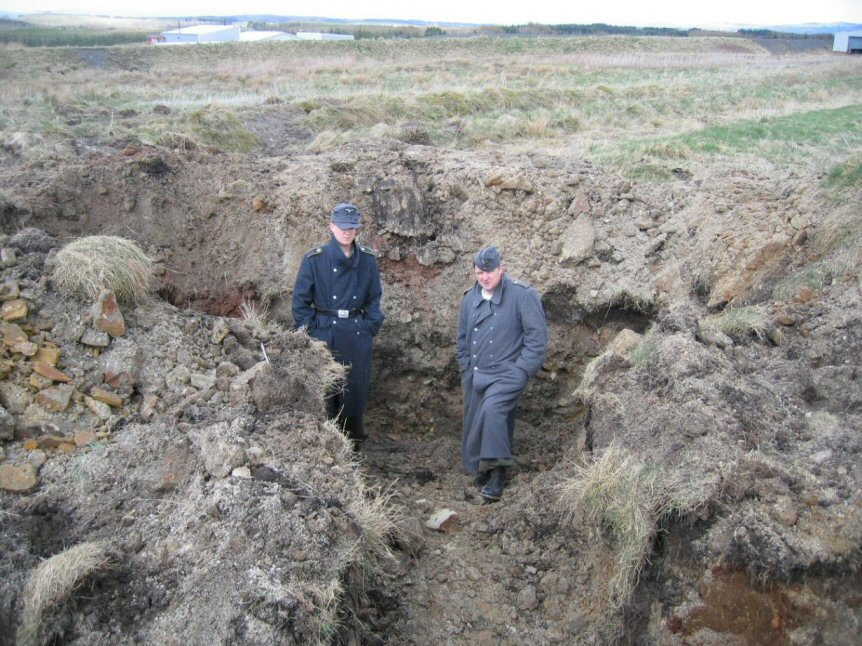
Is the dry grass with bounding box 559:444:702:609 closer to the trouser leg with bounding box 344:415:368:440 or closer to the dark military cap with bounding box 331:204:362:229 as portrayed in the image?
the trouser leg with bounding box 344:415:368:440

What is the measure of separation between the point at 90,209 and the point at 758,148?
308 inches

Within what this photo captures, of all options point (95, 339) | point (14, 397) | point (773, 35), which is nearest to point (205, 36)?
point (95, 339)

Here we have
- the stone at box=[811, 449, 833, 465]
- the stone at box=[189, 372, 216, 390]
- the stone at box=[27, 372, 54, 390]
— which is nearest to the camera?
the stone at box=[811, 449, 833, 465]

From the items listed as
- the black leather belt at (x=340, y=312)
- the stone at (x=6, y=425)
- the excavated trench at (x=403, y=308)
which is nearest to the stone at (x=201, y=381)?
the stone at (x=6, y=425)

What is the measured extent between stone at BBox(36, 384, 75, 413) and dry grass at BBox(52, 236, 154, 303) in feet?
2.80

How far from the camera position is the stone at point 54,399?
4.18 m

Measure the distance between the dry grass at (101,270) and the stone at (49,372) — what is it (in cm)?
66

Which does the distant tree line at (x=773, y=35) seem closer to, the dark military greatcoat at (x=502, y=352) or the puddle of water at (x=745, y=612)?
the dark military greatcoat at (x=502, y=352)

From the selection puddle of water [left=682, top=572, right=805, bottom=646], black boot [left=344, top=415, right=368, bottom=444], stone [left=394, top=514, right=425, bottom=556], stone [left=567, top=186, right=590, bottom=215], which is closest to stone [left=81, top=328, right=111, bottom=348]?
black boot [left=344, top=415, right=368, bottom=444]

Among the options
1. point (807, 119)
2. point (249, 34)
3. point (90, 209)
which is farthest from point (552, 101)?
point (249, 34)

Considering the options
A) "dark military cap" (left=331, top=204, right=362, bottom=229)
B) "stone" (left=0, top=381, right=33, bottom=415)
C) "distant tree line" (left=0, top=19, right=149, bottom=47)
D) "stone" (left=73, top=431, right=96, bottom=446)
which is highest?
"distant tree line" (left=0, top=19, right=149, bottom=47)

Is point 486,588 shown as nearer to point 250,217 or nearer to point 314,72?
point 250,217

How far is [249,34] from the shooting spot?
5484cm

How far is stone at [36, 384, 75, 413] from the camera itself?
418cm
